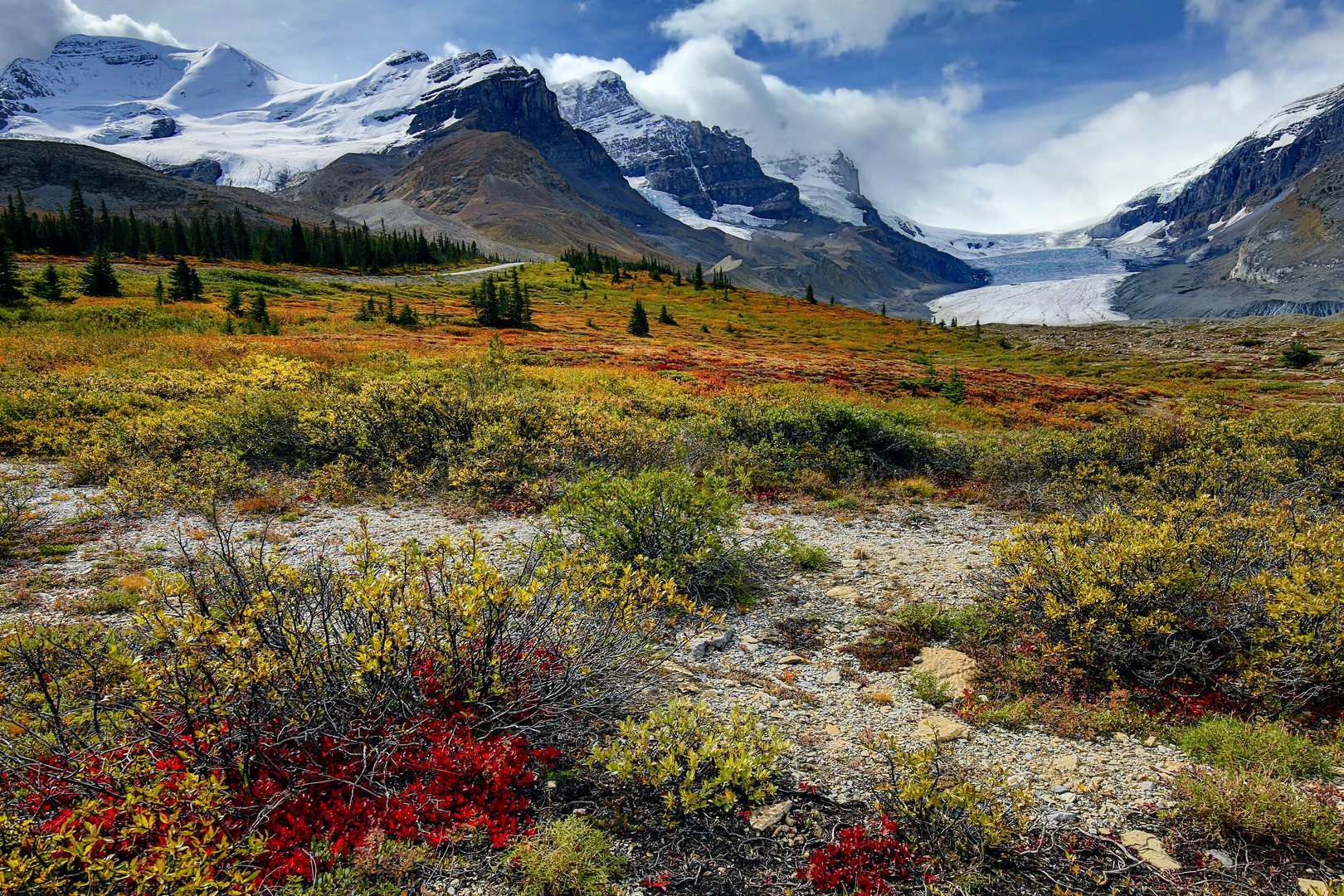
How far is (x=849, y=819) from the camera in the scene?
3.92 metres

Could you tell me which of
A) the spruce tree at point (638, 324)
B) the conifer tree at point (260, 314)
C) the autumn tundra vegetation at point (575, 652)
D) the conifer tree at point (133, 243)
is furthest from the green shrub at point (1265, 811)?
the conifer tree at point (133, 243)

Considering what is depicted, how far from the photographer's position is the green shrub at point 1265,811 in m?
3.49

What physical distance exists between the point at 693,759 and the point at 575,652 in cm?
129

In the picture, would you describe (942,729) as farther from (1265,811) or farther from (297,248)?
(297,248)

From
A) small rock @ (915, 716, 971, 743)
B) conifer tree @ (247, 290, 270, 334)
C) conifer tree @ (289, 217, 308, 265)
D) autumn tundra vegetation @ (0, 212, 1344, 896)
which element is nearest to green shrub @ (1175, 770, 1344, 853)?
autumn tundra vegetation @ (0, 212, 1344, 896)

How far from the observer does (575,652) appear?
4711mm

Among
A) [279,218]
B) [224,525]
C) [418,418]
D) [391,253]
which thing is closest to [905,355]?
[418,418]

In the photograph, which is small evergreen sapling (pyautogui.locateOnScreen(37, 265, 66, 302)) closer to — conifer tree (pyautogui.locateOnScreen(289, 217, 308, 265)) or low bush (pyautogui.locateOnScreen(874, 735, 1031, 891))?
low bush (pyautogui.locateOnScreen(874, 735, 1031, 891))

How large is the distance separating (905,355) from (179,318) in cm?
5102

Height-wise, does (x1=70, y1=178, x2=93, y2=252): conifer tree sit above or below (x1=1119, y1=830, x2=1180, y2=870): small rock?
above

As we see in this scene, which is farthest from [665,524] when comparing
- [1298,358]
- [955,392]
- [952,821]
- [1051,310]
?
[1051,310]

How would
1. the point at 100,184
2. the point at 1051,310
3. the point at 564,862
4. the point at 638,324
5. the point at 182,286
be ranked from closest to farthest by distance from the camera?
the point at 564,862 < the point at 182,286 < the point at 638,324 < the point at 100,184 < the point at 1051,310

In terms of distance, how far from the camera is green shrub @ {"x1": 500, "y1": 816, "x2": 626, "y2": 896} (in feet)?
11.0

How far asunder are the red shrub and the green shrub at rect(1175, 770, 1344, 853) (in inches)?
77.1
